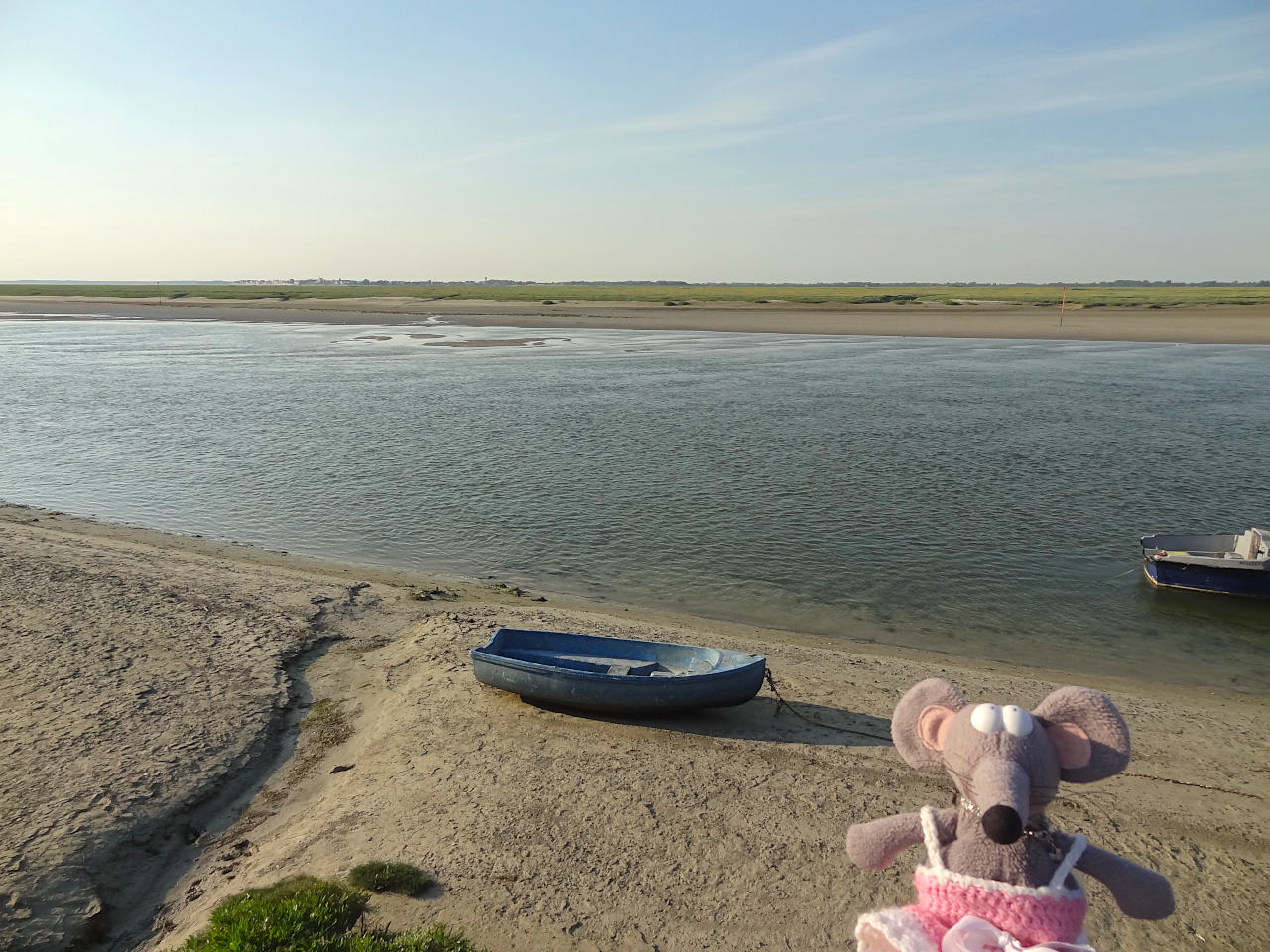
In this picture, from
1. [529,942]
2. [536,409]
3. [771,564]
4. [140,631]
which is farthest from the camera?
[536,409]

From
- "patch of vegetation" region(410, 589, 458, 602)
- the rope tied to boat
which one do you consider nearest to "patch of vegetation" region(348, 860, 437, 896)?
the rope tied to boat

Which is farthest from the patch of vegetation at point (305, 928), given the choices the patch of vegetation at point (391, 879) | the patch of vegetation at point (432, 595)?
the patch of vegetation at point (432, 595)

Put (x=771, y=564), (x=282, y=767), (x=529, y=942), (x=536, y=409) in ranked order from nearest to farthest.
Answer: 1. (x=529, y=942)
2. (x=282, y=767)
3. (x=771, y=564)
4. (x=536, y=409)

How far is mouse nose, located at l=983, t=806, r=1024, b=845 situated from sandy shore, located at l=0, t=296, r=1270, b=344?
79964 mm

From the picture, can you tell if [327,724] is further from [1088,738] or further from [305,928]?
[1088,738]

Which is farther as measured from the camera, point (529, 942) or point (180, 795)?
point (180, 795)

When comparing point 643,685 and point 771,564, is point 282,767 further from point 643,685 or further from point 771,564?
point 771,564

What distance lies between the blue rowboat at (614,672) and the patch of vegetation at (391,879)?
136 inches

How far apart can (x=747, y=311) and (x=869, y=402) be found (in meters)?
64.2

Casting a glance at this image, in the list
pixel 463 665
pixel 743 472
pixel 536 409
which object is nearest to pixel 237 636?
pixel 463 665

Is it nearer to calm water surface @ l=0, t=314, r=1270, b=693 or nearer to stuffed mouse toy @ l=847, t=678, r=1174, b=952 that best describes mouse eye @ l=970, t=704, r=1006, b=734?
stuffed mouse toy @ l=847, t=678, r=1174, b=952

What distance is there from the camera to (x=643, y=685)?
1090 cm

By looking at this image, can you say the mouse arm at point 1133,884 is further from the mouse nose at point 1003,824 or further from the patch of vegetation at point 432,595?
the patch of vegetation at point 432,595

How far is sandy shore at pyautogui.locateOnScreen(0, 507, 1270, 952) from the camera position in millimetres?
7645
